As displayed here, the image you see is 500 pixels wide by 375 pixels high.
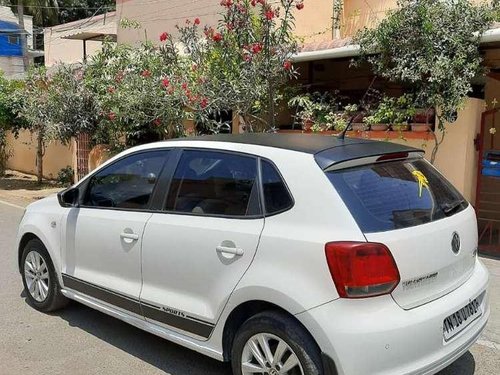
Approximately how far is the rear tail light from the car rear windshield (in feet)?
0.41

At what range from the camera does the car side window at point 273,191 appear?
3117mm

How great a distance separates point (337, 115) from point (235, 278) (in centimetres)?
584

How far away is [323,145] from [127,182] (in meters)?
1.66

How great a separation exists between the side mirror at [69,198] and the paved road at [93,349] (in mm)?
1073

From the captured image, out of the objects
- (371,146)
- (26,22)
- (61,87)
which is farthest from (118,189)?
(26,22)

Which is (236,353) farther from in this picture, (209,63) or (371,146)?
(209,63)

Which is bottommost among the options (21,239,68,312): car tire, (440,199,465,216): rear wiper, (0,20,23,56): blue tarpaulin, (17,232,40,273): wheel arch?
(21,239,68,312): car tire

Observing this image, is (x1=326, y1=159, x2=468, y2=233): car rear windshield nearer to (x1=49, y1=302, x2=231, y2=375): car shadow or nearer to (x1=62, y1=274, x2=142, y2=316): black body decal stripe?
(x1=49, y1=302, x2=231, y2=375): car shadow

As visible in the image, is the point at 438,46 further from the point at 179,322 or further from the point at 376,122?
the point at 179,322

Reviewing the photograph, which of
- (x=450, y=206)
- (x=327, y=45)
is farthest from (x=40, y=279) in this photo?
(x=327, y=45)

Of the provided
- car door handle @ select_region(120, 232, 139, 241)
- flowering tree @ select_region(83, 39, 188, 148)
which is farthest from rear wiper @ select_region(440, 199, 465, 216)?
flowering tree @ select_region(83, 39, 188, 148)

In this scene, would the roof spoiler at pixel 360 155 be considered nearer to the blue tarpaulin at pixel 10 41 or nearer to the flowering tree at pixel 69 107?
the flowering tree at pixel 69 107

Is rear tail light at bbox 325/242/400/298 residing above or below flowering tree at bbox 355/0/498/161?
below

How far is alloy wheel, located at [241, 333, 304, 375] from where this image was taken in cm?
296
